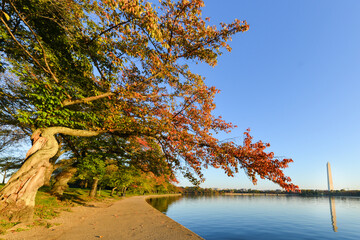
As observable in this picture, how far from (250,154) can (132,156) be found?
10.5 metres

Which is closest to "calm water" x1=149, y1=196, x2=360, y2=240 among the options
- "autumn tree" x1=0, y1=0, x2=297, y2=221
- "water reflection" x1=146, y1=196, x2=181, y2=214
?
"water reflection" x1=146, y1=196, x2=181, y2=214

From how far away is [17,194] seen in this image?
778cm

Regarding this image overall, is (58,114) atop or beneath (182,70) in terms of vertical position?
beneath

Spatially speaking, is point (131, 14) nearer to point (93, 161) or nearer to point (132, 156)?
point (132, 156)

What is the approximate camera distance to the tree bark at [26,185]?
751 cm

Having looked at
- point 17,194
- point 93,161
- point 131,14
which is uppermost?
point 131,14

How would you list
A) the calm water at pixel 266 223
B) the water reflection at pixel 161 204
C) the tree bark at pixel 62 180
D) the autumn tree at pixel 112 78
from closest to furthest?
the autumn tree at pixel 112 78, the calm water at pixel 266 223, the tree bark at pixel 62 180, the water reflection at pixel 161 204

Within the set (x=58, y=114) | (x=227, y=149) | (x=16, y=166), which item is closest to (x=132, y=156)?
(x=58, y=114)

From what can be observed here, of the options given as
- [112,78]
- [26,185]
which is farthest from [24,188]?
[112,78]

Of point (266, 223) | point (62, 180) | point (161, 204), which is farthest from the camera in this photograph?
point (161, 204)

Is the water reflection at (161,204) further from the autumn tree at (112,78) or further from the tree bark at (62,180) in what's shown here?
the autumn tree at (112,78)

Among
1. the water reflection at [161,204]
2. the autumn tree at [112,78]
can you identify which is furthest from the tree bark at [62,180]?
the water reflection at [161,204]

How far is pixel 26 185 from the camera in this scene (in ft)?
26.5

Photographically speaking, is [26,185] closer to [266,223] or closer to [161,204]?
[266,223]
